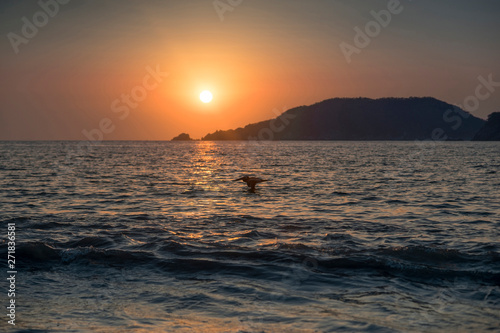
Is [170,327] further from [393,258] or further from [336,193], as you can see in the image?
[336,193]

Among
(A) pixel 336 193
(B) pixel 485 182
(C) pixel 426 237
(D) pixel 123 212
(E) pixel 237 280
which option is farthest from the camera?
(B) pixel 485 182

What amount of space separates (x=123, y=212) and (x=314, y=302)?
1327cm

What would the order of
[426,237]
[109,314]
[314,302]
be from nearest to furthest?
1. [109,314]
2. [314,302]
3. [426,237]

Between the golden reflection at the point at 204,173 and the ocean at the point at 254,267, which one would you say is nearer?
the ocean at the point at 254,267

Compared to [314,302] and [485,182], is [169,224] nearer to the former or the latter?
[314,302]

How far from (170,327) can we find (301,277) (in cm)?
386

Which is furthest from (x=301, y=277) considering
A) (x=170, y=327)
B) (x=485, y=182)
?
(x=485, y=182)

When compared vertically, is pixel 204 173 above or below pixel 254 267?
above

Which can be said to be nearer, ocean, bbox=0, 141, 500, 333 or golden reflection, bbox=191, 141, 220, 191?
ocean, bbox=0, 141, 500, 333

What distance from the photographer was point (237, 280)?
9859mm

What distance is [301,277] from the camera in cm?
1004

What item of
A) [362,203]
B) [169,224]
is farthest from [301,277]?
[362,203]

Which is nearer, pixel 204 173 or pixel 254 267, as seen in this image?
pixel 254 267

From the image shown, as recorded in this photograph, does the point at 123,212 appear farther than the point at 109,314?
Yes
